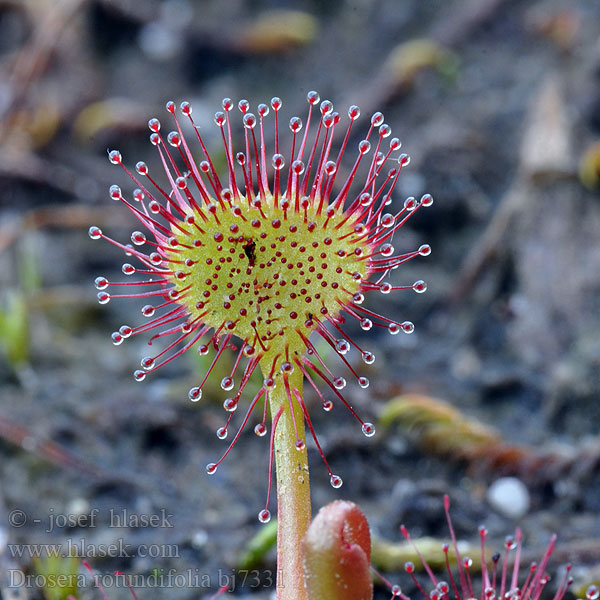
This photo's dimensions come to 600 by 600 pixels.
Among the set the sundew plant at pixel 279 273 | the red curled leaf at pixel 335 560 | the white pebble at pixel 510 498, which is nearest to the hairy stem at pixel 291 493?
the sundew plant at pixel 279 273

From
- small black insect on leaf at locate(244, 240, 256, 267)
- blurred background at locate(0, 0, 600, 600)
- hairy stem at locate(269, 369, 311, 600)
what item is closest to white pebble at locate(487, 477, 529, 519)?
blurred background at locate(0, 0, 600, 600)

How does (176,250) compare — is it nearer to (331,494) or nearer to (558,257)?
(331,494)

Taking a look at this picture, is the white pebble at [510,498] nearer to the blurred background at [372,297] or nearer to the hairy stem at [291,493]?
the blurred background at [372,297]

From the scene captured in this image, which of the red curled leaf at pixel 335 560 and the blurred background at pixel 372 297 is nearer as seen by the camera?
the red curled leaf at pixel 335 560

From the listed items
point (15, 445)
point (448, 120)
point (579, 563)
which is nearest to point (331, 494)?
point (579, 563)

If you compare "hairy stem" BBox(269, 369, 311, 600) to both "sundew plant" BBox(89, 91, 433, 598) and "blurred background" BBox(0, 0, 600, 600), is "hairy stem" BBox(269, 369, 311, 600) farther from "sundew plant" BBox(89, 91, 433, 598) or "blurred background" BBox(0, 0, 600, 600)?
"blurred background" BBox(0, 0, 600, 600)

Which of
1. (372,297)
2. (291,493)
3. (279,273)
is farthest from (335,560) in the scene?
(372,297)

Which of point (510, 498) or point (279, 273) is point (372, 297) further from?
point (279, 273)
